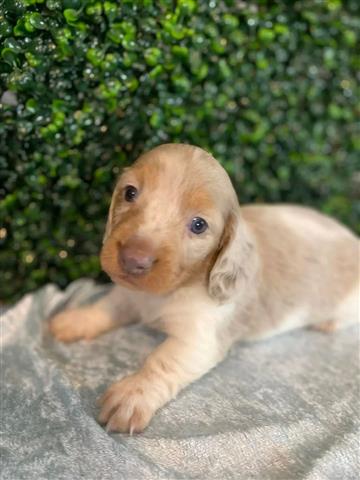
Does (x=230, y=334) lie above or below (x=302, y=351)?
above

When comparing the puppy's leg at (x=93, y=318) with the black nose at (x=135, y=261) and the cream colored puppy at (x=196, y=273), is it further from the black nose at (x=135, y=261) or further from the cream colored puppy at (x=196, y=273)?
the black nose at (x=135, y=261)

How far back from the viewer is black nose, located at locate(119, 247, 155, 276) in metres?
1.94

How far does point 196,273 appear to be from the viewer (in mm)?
2217

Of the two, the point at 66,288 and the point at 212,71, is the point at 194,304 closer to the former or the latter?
the point at 66,288

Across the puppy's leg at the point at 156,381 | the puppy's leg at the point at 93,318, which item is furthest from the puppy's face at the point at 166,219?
the puppy's leg at the point at 93,318

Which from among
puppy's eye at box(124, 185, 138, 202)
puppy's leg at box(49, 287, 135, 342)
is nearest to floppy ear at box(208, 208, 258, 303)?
puppy's eye at box(124, 185, 138, 202)

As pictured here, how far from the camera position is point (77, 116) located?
2.44 m

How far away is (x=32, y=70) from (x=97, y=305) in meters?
1.08

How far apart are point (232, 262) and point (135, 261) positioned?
0.40 metres

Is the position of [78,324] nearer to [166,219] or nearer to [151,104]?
[166,219]

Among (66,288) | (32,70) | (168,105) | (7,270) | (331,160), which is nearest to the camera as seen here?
(32,70)

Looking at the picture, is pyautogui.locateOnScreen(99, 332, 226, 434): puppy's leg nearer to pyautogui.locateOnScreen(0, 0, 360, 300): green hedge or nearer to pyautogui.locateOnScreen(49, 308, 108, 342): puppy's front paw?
pyautogui.locateOnScreen(49, 308, 108, 342): puppy's front paw

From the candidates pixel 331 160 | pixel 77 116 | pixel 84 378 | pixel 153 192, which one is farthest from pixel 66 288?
pixel 331 160

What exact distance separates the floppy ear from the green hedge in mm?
731
